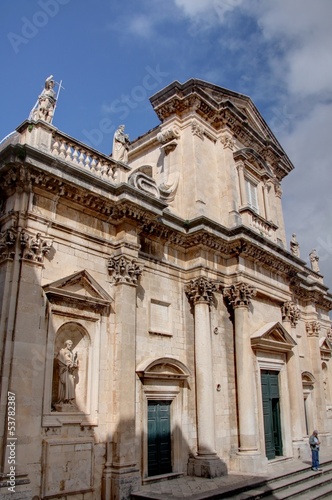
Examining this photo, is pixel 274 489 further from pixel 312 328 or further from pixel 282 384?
pixel 312 328

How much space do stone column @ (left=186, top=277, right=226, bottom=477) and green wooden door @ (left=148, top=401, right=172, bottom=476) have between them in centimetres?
81

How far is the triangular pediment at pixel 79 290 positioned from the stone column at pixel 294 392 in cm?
824

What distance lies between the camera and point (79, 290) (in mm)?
9992

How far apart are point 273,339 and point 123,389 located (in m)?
6.78

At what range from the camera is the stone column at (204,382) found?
1138 centimetres

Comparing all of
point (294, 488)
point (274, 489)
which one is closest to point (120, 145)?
point (274, 489)

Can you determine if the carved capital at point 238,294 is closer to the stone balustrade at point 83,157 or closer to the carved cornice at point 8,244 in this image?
the stone balustrade at point 83,157

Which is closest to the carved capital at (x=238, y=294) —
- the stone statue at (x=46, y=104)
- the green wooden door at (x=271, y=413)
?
the green wooden door at (x=271, y=413)

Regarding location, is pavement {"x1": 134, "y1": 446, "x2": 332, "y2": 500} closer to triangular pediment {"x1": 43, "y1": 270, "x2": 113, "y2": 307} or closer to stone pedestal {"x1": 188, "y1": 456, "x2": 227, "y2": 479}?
stone pedestal {"x1": 188, "y1": 456, "x2": 227, "y2": 479}

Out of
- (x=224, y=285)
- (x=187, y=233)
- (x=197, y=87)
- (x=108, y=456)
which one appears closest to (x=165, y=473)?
(x=108, y=456)

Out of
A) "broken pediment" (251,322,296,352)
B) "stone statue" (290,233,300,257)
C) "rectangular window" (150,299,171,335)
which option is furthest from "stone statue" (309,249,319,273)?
"rectangular window" (150,299,171,335)

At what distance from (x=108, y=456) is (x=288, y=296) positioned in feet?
31.4

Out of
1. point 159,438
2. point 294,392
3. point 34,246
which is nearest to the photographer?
point 34,246

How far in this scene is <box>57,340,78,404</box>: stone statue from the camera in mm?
9164
